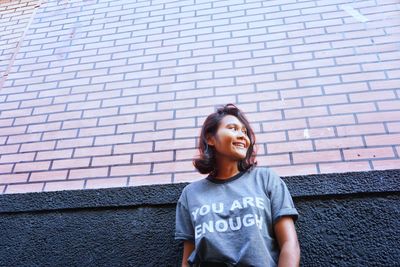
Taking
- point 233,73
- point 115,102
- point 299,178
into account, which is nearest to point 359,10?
point 233,73

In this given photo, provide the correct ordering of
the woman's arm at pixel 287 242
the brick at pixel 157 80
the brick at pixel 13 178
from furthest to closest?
the brick at pixel 157 80 → the brick at pixel 13 178 → the woman's arm at pixel 287 242

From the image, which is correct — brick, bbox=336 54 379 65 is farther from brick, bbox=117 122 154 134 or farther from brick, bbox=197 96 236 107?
brick, bbox=117 122 154 134

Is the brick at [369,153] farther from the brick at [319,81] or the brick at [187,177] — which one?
the brick at [187,177]

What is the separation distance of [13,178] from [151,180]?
100 cm

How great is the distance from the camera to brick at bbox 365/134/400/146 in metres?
1.99

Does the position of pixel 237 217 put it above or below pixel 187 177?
above

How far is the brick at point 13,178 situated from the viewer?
2.32m

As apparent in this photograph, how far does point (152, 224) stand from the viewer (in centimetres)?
200

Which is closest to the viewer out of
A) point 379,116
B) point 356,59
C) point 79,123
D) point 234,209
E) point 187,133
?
point 234,209

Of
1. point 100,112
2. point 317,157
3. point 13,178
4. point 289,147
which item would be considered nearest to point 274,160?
point 289,147

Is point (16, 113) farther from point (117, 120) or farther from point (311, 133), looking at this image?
point (311, 133)

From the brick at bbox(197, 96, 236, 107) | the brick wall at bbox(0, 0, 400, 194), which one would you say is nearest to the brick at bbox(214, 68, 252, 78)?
the brick wall at bbox(0, 0, 400, 194)

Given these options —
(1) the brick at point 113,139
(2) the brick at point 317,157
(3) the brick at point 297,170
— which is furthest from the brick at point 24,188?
(2) the brick at point 317,157

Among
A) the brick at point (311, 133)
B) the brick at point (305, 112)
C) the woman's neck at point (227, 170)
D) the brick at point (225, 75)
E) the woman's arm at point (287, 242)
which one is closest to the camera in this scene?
the woman's arm at point (287, 242)
